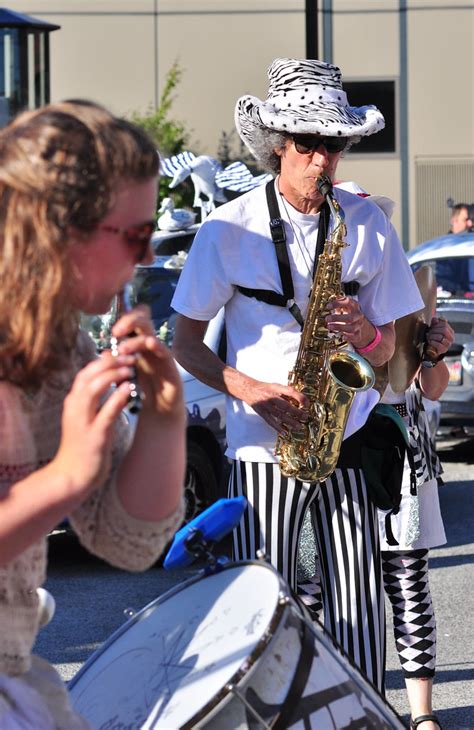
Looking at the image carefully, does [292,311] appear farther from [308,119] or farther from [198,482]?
[198,482]

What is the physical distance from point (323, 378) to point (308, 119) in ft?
2.26

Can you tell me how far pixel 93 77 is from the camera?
25266mm

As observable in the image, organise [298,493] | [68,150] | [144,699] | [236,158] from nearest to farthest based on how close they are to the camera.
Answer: [68,150] < [144,699] < [298,493] < [236,158]

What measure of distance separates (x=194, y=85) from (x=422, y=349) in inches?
856

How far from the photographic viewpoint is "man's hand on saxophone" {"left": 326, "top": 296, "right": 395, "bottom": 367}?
350 cm

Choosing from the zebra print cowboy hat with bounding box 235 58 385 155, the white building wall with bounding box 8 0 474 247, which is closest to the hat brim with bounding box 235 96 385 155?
the zebra print cowboy hat with bounding box 235 58 385 155

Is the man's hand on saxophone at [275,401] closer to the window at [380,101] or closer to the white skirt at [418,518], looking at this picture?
the white skirt at [418,518]

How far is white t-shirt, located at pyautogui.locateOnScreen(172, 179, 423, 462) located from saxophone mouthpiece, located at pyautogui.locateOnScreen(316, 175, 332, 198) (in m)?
0.10

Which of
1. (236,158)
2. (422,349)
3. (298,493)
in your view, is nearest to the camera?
(298,493)

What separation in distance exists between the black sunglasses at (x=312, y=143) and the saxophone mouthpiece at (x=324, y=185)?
9cm

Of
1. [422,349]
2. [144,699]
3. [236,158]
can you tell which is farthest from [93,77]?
[144,699]

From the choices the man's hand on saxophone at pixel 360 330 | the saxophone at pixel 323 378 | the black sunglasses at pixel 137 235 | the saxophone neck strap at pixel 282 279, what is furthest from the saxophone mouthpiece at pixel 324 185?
the black sunglasses at pixel 137 235

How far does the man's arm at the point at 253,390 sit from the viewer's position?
352 cm

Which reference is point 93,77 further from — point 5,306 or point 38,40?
point 5,306
